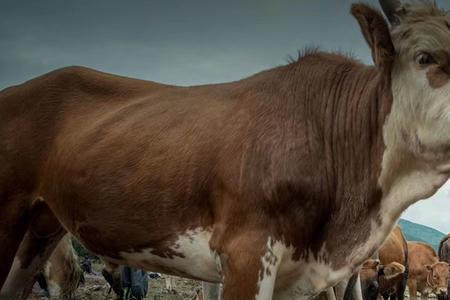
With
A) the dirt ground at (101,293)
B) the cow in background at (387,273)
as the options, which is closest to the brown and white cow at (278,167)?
the dirt ground at (101,293)

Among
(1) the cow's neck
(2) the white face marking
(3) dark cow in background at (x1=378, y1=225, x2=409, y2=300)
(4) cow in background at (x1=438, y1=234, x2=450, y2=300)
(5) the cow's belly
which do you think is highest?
(1) the cow's neck

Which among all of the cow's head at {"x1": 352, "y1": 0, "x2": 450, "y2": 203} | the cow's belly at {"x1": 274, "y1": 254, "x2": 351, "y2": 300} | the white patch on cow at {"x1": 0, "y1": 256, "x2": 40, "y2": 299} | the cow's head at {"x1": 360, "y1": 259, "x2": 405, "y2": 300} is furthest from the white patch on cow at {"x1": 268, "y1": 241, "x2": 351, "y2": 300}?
the cow's head at {"x1": 360, "y1": 259, "x2": 405, "y2": 300}

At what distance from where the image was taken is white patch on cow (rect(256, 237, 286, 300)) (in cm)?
393

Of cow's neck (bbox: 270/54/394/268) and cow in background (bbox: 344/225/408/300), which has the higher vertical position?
cow's neck (bbox: 270/54/394/268)

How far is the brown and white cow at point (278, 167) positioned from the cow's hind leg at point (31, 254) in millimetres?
678

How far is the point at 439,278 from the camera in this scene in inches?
846

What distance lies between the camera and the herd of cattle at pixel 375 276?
838 centimetres

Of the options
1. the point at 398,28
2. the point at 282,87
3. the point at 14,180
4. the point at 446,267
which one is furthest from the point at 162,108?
the point at 446,267

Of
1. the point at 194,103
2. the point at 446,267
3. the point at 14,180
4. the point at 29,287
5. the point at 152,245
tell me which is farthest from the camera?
the point at 446,267

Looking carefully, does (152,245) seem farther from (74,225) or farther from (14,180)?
(14,180)

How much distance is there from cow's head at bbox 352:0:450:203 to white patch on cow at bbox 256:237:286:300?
0.80 m

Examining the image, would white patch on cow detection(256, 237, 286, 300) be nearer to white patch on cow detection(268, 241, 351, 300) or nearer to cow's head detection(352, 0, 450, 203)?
white patch on cow detection(268, 241, 351, 300)

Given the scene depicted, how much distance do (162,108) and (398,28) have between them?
1.80 meters

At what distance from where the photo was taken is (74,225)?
5059 mm
